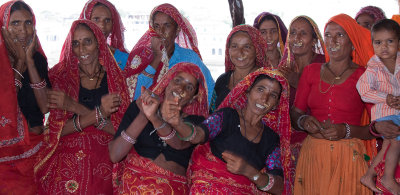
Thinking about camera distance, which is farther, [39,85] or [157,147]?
[39,85]

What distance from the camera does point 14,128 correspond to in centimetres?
314

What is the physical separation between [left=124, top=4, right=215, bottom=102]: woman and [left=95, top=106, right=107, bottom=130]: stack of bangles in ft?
1.95

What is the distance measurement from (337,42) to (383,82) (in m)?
0.52

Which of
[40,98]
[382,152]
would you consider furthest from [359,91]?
[40,98]

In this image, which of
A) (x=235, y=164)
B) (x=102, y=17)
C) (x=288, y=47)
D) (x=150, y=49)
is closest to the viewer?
(x=235, y=164)

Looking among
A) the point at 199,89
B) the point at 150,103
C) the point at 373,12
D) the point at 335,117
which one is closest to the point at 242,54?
the point at 199,89

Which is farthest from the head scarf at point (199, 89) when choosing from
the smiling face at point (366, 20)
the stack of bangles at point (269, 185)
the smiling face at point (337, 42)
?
the smiling face at point (366, 20)

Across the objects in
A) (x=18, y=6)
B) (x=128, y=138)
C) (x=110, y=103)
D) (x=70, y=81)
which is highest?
(x=18, y=6)

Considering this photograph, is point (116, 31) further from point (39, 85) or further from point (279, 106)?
point (279, 106)

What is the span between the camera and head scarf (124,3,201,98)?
4004 mm

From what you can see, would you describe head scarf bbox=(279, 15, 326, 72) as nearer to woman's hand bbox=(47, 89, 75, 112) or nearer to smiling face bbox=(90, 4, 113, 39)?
smiling face bbox=(90, 4, 113, 39)

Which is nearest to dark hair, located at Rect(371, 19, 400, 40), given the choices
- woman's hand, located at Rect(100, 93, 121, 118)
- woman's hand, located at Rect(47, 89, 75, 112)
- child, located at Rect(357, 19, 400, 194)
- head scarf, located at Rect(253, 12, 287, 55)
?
child, located at Rect(357, 19, 400, 194)

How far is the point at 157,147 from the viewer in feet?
10.3

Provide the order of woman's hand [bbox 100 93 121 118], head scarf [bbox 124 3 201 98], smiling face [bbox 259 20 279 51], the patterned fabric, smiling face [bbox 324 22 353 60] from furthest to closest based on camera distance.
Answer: smiling face [bbox 259 20 279 51] < head scarf [bbox 124 3 201 98] < smiling face [bbox 324 22 353 60] < woman's hand [bbox 100 93 121 118] < the patterned fabric
